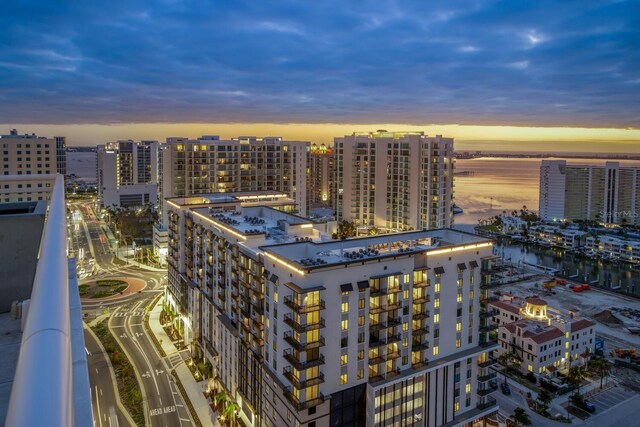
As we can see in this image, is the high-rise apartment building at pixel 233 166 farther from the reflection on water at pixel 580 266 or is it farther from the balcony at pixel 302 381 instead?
the balcony at pixel 302 381

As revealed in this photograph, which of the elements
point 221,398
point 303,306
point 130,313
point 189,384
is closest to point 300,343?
point 303,306

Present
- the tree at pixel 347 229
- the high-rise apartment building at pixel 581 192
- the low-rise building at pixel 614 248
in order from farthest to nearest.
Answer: the high-rise apartment building at pixel 581 192 → the low-rise building at pixel 614 248 → the tree at pixel 347 229

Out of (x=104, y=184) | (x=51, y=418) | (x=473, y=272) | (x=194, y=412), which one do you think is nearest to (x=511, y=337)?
(x=473, y=272)

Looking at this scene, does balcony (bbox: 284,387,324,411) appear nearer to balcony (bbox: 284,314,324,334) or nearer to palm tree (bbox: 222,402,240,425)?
balcony (bbox: 284,314,324,334)

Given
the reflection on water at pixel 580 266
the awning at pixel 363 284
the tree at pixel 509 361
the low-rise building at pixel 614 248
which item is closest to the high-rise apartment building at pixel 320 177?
the reflection on water at pixel 580 266

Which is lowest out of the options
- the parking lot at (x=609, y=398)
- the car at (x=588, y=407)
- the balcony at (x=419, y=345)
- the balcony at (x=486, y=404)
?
the parking lot at (x=609, y=398)

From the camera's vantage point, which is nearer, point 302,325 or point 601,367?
point 302,325

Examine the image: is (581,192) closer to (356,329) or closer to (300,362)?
(356,329)
